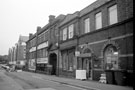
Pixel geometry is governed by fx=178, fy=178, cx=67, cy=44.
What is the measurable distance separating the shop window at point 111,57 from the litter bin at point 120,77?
1.69m

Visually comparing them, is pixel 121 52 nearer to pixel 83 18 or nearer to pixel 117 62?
pixel 117 62

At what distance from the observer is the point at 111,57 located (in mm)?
16906

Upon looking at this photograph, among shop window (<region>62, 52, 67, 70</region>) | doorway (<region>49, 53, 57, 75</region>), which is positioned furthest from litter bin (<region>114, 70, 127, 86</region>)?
doorway (<region>49, 53, 57, 75</region>)

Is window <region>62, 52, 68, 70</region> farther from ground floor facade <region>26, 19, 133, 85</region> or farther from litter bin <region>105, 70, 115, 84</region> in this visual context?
litter bin <region>105, 70, 115, 84</region>

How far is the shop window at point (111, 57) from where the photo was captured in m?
16.3

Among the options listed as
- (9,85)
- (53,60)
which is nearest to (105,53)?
(9,85)

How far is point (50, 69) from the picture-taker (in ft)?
104

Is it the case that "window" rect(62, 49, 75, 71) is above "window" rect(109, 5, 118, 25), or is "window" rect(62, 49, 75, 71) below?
below

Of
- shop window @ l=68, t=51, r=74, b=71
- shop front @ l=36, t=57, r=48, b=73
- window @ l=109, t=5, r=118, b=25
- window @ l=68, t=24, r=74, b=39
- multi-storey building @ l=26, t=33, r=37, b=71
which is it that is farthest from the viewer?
multi-storey building @ l=26, t=33, r=37, b=71

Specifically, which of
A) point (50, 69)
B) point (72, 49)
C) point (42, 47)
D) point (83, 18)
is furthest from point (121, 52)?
point (42, 47)

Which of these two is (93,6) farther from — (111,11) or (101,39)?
(101,39)

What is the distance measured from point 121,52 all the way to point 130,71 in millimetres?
1935

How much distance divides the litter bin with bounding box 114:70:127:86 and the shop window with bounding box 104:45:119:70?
1.69 meters

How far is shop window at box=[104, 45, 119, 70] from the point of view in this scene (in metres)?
16.3
